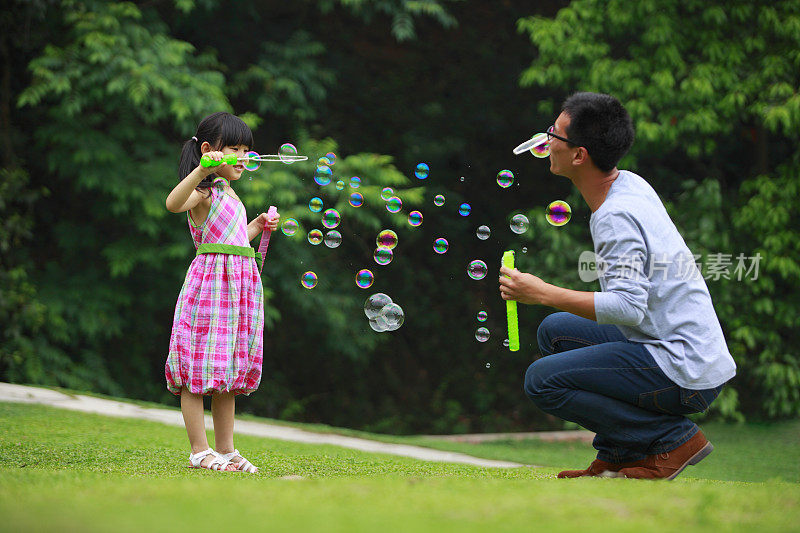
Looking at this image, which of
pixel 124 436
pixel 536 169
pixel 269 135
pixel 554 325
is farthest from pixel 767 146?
pixel 124 436

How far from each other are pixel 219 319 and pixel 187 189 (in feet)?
1.56

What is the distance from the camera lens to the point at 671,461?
2.77 m

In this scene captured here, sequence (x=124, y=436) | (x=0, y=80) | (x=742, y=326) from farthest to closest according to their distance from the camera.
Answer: (x=0, y=80)
(x=742, y=326)
(x=124, y=436)

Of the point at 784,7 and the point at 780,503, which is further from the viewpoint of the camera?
the point at 784,7

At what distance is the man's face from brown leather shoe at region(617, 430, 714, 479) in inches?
38.0

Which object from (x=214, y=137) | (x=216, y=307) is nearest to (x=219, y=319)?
(x=216, y=307)

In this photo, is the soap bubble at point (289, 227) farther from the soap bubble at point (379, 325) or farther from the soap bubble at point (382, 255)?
the soap bubble at point (379, 325)

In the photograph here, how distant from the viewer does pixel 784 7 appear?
6.21 meters

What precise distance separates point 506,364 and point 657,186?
247 cm

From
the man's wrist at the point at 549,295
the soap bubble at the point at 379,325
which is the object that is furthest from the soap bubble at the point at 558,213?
the man's wrist at the point at 549,295

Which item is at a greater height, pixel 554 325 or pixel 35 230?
pixel 35 230

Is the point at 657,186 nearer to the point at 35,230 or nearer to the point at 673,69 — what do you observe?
the point at 673,69

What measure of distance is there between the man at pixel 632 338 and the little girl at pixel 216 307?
3.34 feet

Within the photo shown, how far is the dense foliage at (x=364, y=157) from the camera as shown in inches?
253
